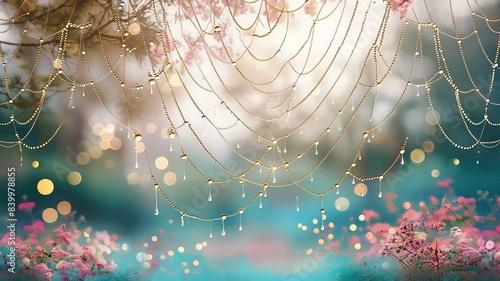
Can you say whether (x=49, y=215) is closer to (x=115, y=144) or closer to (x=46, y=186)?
(x=46, y=186)

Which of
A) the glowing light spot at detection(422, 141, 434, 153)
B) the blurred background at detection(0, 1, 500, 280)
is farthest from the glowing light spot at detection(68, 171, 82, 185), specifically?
the glowing light spot at detection(422, 141, 434, 153)

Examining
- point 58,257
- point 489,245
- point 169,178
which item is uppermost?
point 169,178

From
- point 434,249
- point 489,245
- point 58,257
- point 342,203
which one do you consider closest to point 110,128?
point 58,257

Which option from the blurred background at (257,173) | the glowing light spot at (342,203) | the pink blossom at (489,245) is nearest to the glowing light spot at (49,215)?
the blurred background at (257,173)

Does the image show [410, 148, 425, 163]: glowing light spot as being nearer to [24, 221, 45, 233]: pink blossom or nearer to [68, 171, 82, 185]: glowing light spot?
[68, 171, 82, 185]: glowing light spot

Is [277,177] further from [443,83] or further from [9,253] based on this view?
[9,253]

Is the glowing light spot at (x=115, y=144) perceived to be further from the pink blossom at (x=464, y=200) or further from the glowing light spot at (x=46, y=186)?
the pink blossom at (x=464, y=200)
